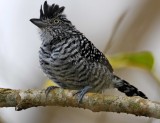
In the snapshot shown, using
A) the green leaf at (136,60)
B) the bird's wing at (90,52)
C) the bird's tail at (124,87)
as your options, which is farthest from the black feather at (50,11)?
the green leaf at (136,60)

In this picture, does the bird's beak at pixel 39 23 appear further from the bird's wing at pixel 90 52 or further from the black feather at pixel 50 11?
the bird's wing at pixel 90 52

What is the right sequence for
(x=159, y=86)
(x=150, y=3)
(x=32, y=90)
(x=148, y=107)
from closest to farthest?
(x=159, y=86) < (x=148, y=107) < (x=150, y=3) < (x=32, y=90)

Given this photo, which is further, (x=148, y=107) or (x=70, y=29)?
(x=70, y=29)

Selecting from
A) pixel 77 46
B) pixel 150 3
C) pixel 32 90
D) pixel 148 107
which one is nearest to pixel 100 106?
pixel 148 107

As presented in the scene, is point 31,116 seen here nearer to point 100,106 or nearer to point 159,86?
point 100,106

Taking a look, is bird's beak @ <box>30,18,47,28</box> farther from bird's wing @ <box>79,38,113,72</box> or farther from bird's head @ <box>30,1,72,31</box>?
bird's wing @ <box>79,38,113,72</box>

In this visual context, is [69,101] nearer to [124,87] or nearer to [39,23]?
[39,23]

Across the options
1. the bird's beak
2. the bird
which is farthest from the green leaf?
the bird's beak
